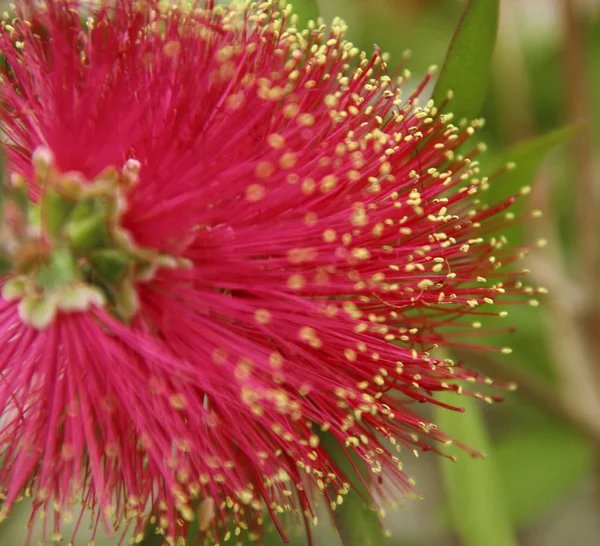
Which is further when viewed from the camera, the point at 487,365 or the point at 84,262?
the point at 487,365

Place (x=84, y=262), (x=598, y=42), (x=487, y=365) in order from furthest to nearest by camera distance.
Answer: (x=598, y=42), (x=487, y=365), (x=84, y=262)

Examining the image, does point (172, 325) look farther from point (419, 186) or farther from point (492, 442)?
point (492, 442)

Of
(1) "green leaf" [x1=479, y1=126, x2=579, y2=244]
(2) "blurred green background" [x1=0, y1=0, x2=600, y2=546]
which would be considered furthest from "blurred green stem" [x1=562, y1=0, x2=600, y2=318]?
(1) "green leaf" [x1=479, y1=126, x2=579, y2=244]

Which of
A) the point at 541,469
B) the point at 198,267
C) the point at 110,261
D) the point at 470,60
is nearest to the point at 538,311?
the point at 541,469

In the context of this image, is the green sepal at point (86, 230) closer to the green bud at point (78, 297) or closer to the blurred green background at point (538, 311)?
the green bud at point (78, 297)

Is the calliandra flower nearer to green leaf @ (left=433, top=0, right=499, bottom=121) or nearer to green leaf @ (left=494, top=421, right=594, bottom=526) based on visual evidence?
green leaf @ (left=433, top=0, right=499, bottom=121)

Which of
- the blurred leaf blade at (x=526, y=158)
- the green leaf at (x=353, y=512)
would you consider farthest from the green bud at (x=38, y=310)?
the blurred leaf blade at (x=526, y=158)

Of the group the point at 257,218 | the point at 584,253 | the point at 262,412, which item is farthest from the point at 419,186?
the point at 584,253

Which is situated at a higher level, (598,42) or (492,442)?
(598,42)
